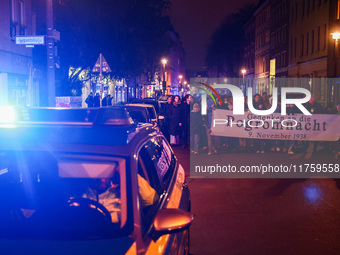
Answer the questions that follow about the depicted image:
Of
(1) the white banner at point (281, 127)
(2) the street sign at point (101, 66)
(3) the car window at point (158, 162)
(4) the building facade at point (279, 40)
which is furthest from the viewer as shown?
(4) the building facade at point (279, 40)

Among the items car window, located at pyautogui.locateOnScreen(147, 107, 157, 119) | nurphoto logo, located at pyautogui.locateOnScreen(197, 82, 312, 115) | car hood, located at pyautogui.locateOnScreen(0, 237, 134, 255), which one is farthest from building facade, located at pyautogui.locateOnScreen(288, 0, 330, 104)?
car hood, located at pyautogui.locateOnScreen(0, 237, 134, 255)

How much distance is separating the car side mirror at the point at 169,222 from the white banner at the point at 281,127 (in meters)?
12.3

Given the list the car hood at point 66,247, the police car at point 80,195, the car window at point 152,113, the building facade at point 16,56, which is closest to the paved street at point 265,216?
the police car at point 80,195

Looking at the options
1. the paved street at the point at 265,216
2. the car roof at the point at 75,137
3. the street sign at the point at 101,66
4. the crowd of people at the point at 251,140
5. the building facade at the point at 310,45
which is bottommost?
the paved street at the point at 265,216

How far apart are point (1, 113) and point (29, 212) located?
3.78ft

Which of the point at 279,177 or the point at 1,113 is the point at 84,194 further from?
the point at 279,177

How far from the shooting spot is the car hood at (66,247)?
2.64m

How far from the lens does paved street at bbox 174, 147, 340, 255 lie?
6098 mm

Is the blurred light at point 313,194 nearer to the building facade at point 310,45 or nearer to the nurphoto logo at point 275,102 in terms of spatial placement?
the nurphoto logo at point 275,102

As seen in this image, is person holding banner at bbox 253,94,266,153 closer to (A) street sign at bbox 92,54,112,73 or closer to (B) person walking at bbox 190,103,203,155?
(B) person walking at bbox 190,103,203,155

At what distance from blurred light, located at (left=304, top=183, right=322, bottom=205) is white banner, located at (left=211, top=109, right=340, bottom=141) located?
4.89 metres

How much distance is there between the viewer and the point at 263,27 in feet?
234

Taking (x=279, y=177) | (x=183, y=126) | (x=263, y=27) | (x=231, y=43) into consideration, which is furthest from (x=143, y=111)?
(x=231, y=43)

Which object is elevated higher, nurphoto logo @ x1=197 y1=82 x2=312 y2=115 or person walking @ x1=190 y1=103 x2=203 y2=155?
nurphoto logo @ x1=197 y1=82 x2=312 y2=115
